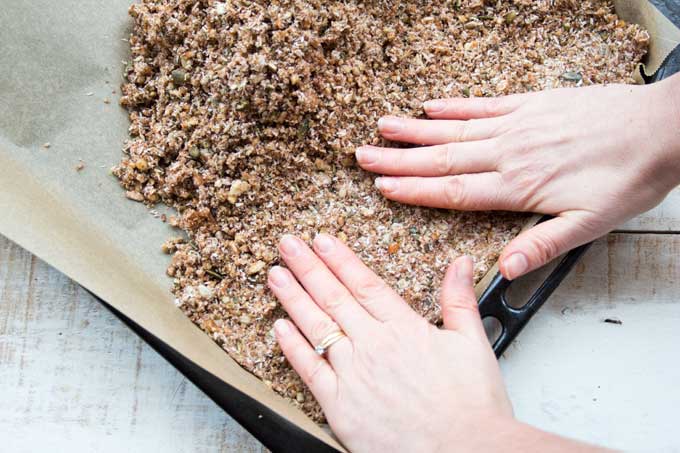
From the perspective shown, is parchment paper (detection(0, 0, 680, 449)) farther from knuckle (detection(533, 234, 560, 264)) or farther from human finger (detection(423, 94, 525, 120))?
knuckle (detection(533, 234, 560, 264))

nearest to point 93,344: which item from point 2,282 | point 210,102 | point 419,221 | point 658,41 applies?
point 2,282

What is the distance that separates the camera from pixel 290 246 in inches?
48.3

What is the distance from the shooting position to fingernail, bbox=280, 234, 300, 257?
1.23 m

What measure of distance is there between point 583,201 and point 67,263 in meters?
0.95

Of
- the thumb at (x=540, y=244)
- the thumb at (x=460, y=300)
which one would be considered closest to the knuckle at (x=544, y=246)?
the thumb at (x=540, y=244)

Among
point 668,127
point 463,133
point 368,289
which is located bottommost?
point 368,289

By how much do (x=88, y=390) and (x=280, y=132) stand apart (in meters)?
0.72

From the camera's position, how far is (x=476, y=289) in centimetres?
128

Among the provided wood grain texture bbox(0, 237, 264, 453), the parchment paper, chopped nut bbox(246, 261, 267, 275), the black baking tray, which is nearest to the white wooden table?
wood grain texture bbox(0, 237, 264, 453)

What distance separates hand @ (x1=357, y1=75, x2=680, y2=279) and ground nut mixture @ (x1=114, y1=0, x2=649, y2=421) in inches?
2.1

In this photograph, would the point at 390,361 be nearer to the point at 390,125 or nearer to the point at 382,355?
the point at 382,355

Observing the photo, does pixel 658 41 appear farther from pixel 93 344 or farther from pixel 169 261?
pixel 93 344

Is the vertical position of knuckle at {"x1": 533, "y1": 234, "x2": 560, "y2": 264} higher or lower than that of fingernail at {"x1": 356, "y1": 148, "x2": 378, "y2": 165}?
lower

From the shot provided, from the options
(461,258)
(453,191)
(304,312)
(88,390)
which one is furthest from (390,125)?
(88,390)
